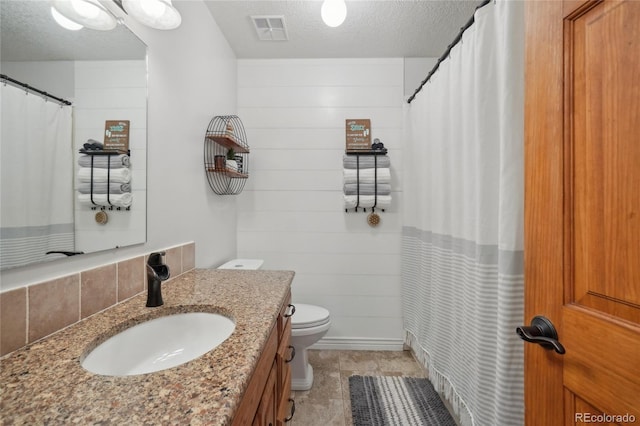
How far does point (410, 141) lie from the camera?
1992mm

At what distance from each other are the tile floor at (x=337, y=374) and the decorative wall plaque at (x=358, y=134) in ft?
5.65

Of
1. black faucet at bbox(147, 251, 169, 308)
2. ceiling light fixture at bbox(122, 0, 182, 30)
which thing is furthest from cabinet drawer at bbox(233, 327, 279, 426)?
ceiling light fixture at bbox(122, 0, 182, 30)

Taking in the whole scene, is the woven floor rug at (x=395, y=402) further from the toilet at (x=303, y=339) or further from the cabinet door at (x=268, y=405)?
the cabinet door at (x=268, y=405)

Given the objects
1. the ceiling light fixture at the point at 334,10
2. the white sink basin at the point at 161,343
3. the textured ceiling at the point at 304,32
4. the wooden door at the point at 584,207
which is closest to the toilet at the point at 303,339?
the white sink basin at the point at 161,343

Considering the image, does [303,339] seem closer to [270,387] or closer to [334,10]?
[270,387]

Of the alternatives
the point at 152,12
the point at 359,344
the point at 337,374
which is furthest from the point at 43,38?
the point at 359,344

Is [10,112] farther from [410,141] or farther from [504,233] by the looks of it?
[410,141]

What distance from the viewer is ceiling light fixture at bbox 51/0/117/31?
28.9 inches

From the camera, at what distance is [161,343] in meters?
0.82

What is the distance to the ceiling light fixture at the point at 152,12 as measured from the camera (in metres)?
0.91

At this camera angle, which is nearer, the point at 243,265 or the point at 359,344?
the point at 243,265

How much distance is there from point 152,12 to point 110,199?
2.32ft

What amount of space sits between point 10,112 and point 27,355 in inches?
22.3

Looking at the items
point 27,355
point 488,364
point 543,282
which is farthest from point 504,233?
point 27,355
